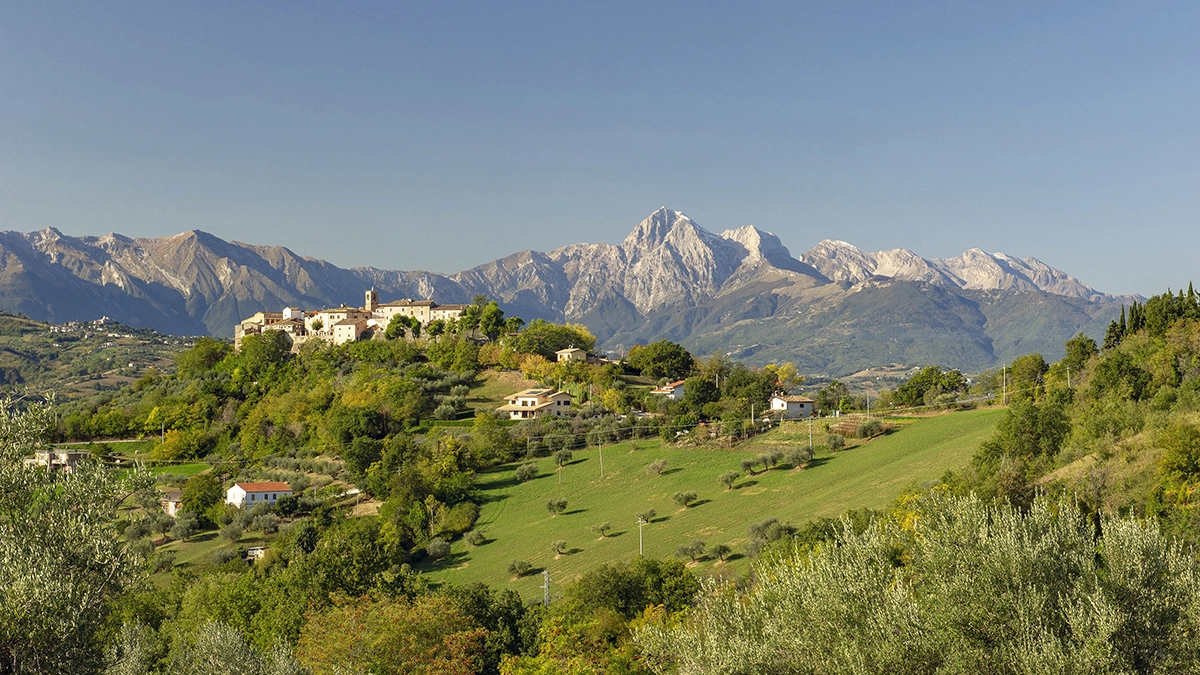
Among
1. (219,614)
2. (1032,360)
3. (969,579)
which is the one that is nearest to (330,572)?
(219,614)

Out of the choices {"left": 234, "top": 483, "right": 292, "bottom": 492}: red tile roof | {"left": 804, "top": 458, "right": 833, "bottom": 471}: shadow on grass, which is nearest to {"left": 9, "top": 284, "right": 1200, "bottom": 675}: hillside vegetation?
{"left": 804, "top": 458, "right": 833, "bottom": 471}: shadow on grass

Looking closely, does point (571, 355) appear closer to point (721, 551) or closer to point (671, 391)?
point (671, 391)

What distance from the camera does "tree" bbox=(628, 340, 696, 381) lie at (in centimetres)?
12406

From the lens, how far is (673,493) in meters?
68.0

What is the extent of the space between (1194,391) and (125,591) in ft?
174

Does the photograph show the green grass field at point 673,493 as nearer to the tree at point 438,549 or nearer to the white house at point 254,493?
the tree at point 438,549

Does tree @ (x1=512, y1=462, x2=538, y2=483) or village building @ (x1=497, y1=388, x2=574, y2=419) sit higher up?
village building @ (x1=497, y1=388, x2=574, y2=419)

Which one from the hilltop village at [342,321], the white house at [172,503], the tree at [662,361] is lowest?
the white house at [172,503]

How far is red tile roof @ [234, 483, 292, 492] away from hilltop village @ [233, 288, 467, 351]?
52.4 metres

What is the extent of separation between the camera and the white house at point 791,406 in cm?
9881

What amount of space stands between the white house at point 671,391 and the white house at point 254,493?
43.4m

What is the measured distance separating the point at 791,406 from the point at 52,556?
88970mm

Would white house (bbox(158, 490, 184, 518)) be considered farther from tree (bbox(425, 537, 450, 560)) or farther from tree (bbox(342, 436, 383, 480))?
tree (bbox(425, 537, 450, 560))

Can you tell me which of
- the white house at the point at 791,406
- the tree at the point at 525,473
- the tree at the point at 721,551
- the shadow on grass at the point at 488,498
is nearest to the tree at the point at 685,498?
the tree at the point at 721,551
